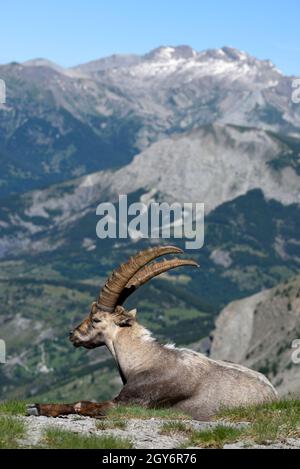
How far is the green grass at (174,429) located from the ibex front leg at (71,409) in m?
3.14

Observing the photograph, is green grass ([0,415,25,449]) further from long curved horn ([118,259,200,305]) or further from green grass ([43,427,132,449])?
long curved horn ([118,259,200,305])

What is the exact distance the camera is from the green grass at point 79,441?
1585 centimetres

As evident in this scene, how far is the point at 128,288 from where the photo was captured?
87.4 feet

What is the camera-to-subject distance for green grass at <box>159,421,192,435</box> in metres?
18.6

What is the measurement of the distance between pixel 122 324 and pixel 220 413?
6.88 meters

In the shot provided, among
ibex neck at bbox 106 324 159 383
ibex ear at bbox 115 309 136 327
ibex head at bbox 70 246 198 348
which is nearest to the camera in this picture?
ibex head at bbox 70 246 198 348

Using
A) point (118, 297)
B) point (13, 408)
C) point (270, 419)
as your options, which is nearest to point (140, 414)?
point (13, 408)

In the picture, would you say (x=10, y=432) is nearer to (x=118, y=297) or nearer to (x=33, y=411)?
(x=33, y=411)

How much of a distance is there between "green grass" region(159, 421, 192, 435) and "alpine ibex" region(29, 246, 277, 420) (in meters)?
3.45

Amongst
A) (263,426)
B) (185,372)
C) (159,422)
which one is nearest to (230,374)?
(185,372)

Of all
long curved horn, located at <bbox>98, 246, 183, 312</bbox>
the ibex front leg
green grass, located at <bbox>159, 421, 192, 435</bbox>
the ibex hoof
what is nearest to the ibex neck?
long curved horn, located at <bbox>98, 246, 183, 312</bbox>

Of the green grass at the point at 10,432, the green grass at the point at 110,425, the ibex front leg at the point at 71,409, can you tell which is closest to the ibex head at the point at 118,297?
the ibex front leg at the point at 71,409
